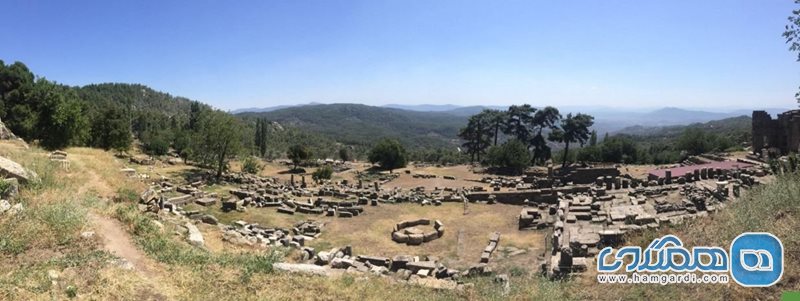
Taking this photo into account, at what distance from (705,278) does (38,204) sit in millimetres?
15238

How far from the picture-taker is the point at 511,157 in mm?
52031

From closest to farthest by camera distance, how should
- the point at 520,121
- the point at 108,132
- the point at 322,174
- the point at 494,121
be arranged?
1. the point at 322,174
2. the point at 108,132
3. the point at 520,121
4. the point at 494,121

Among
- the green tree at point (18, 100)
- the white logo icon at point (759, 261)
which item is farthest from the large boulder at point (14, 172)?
the green tree at point (18, 100)

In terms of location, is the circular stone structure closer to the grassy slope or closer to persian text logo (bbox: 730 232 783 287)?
the grassy slope

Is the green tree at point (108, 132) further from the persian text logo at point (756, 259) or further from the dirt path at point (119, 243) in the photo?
the persian text logo at point (756, 259)

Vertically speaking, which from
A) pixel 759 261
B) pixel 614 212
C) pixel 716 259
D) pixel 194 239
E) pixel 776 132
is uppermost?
pixel 776 132

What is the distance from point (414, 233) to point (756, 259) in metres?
13.2

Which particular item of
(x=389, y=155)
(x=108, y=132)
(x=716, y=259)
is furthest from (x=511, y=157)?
(x=716, y=259)

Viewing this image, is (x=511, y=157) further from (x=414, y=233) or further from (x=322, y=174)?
(x=414, y=233)

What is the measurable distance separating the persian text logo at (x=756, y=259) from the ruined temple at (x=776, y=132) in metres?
33.6

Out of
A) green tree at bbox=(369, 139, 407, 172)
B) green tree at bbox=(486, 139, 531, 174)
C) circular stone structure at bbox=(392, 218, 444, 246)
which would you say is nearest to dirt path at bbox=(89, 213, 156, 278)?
circular stone structure at bbox=(392, 218, 444, 246)

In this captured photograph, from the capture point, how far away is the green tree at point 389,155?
189ft

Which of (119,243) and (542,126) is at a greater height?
(542,126)

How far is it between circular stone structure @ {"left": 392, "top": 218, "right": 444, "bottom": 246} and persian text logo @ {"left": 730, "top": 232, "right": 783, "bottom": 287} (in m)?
12.0
